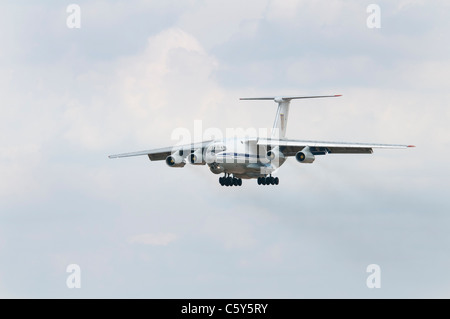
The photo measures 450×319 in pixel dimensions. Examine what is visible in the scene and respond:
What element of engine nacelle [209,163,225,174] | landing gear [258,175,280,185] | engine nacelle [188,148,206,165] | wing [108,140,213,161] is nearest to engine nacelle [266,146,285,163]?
landing gear [258,175,280,185]

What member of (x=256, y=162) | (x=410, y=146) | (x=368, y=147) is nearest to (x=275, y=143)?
(x=256, y=162)

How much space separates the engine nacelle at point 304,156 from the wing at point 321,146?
0.29m

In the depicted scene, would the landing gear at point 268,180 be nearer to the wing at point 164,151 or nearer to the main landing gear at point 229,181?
the main landing gear at point 229,181

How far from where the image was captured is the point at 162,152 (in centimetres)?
4459

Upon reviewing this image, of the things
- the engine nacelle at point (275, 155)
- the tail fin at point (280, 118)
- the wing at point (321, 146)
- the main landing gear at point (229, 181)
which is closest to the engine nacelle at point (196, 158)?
the main landing gear at point (229, 181)

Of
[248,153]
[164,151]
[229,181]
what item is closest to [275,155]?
[248,153]

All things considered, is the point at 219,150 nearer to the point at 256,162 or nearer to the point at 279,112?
the point at 256,162

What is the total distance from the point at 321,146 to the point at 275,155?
2.99m

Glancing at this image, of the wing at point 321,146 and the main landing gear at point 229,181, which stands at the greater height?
the wing at point 321,146

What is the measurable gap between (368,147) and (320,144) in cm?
210

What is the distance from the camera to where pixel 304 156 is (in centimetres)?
4162

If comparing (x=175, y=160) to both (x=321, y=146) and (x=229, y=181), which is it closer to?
(x=229, y=181)

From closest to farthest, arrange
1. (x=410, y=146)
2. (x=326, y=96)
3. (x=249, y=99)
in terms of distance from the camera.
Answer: (x=410, y=146) → (x=326, y=96) → (x=249, y=99)

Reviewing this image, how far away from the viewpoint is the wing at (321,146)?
40.5 m
